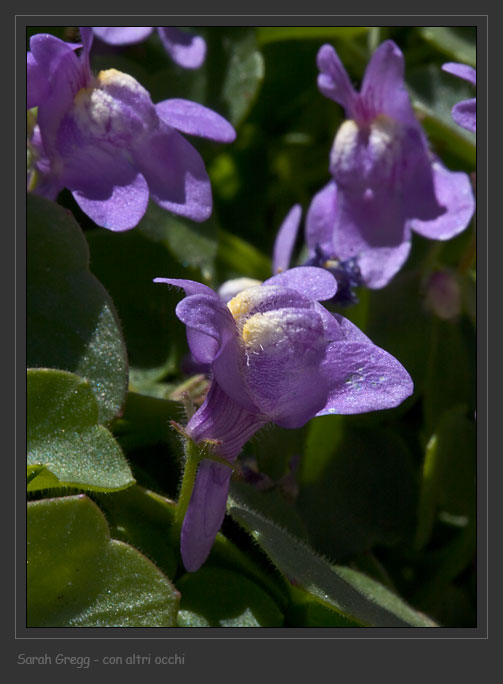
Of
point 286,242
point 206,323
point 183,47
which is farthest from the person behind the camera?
point 183,47

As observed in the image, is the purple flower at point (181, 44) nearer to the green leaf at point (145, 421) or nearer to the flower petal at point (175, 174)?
the flower petal at point (175, 174)

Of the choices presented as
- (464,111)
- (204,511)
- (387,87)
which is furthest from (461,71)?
(204,511)

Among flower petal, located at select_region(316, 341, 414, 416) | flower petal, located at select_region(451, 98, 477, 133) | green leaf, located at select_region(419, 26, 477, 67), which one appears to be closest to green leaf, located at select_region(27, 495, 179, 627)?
flower petal, located at select_region(316, 341, 414, 416)

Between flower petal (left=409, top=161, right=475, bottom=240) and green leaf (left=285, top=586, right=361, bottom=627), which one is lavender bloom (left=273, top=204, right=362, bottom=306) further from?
green leaf (left=285, top=586, right=361, bottom=627)

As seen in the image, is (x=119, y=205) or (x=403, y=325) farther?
(x=403, y=325)

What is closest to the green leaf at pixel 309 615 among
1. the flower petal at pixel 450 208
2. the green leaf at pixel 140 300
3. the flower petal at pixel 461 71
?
the green leaf at pixel 140 300

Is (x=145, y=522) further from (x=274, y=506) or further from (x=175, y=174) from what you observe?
(x=175, y=174)

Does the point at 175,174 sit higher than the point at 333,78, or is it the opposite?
the point at 333,78
